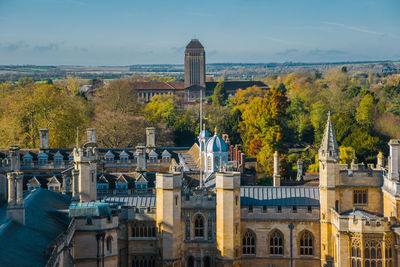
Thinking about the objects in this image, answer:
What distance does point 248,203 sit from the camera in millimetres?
37250

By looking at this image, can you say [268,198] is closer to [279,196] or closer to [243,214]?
[279,196]

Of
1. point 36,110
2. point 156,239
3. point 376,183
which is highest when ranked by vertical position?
point 36,110

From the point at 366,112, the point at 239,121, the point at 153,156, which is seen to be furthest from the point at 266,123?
the point at 153,156

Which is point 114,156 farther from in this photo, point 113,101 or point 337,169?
point 113,101

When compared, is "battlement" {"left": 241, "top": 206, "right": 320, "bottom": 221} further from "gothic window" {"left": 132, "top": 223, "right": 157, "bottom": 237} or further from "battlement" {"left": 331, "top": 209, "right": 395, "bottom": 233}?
"gothic window" {"left": 132, "top": 223, "right": 157, "bottom": 237}

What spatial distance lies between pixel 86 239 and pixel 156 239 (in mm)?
5027

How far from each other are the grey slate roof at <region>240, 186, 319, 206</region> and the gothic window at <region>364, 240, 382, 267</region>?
13.8 ft

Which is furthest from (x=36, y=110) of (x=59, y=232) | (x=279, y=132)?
(x=59, y=232)

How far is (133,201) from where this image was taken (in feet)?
124

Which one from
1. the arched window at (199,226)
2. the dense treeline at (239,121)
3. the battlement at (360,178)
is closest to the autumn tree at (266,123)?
the dense treeline at (239,121)

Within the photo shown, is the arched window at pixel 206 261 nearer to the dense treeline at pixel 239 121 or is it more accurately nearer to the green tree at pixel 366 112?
the dense treeline at pixel 239 121

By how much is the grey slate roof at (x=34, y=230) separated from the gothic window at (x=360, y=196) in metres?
14.3

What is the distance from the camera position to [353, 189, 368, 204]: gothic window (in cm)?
3678

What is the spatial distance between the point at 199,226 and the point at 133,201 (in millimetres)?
3820
